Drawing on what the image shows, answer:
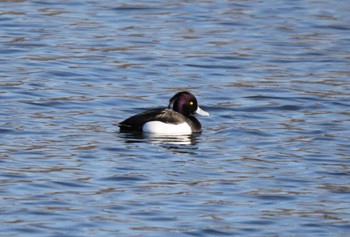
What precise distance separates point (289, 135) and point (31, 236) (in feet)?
18.3

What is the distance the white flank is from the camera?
15297 millimetres

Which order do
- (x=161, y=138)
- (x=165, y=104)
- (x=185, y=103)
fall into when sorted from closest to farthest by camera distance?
(x=161, y=138) → (x=185, y=103) → (x=165, y=104)

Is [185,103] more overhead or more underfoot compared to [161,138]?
more overhead

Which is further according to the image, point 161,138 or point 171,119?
point 171,119

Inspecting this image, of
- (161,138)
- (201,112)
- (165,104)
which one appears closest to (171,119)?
(161,138)

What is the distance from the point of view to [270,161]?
13.5 metres

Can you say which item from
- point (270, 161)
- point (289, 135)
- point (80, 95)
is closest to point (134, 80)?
point (80, 95)

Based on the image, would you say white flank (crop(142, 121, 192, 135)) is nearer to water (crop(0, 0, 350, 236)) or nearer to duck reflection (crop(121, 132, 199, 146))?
duck reflection (crop(121, 132, 199, 146))

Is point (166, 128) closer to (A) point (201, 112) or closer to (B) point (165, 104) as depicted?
(A) point (201, 112)

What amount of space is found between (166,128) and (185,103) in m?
0.66

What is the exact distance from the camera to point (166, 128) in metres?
15.5

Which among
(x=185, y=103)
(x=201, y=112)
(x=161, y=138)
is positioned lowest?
(x=161, y=138)

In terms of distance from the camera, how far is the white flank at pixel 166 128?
1530cm

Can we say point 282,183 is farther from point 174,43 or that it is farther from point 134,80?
point 174,43
